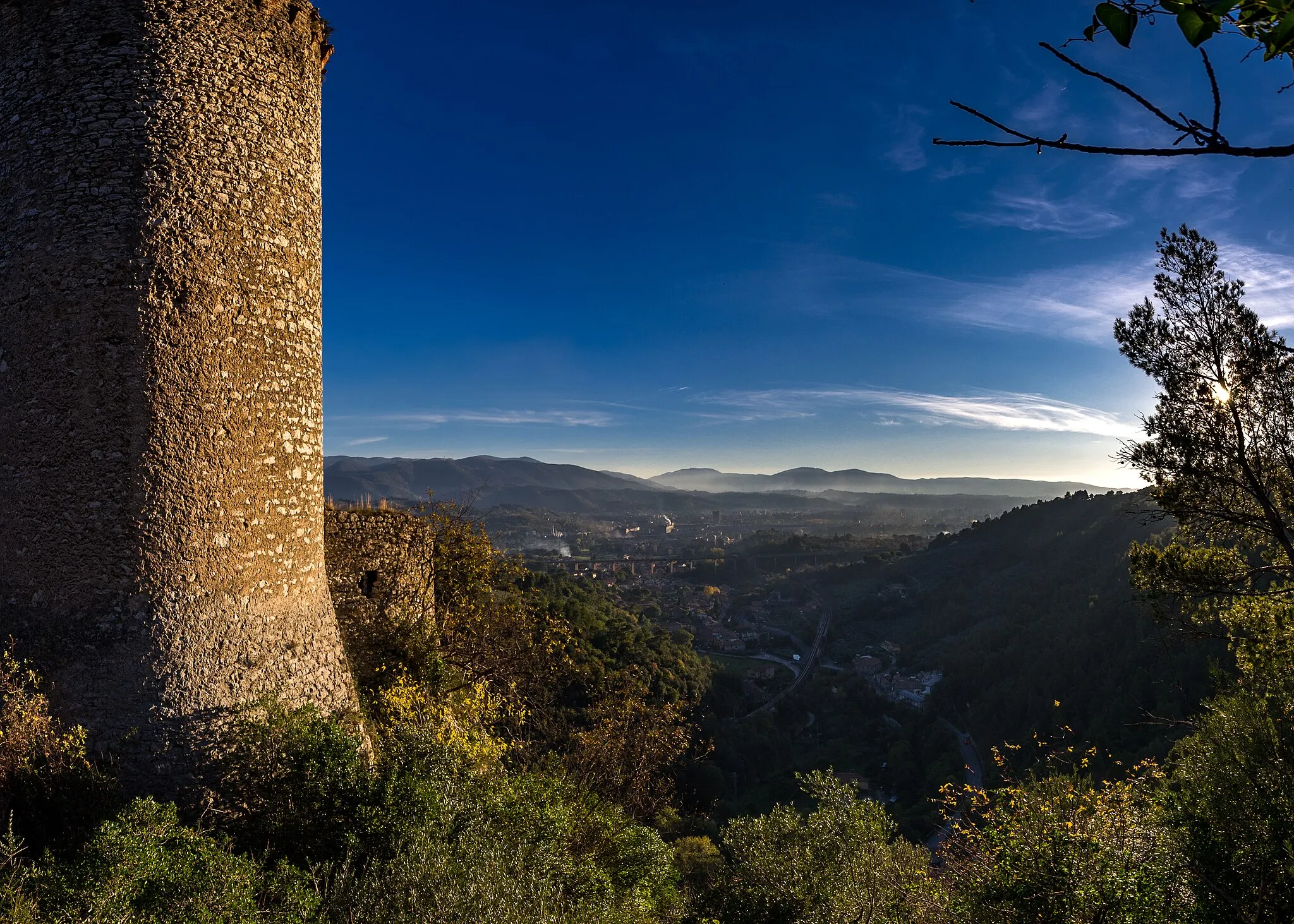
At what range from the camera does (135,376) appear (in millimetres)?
5020

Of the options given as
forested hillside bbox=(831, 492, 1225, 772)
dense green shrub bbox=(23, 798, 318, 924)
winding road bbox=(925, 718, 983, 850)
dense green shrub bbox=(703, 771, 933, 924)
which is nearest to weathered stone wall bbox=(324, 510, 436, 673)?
dense green shrub bbox=(23, 798, 318, 924)

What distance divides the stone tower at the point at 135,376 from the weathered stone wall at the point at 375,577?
8.05 ft

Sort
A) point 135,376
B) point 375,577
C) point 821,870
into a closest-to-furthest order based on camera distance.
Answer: point 135,376 → point 375,577 → point 821,870

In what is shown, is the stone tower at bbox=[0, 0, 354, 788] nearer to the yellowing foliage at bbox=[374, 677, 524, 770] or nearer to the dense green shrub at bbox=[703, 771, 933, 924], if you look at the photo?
the yellowing foliage at bbox=[374, 677, 524, 770]

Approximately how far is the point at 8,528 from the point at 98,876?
9.94 feet

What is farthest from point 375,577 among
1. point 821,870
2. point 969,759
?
point 969,759

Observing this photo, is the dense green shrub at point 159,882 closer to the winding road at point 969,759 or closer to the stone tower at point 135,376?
the stone tower at point 135,376

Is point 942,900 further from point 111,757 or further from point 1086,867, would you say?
point 111,757

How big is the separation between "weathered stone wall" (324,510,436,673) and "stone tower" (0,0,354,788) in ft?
8.05

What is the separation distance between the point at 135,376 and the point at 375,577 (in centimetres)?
415

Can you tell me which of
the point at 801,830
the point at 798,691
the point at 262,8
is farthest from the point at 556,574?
the point at 262,8

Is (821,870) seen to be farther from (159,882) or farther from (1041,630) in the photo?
(1041,630)

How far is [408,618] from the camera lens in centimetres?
874

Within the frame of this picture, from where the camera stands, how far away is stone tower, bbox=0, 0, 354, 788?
496 cm
